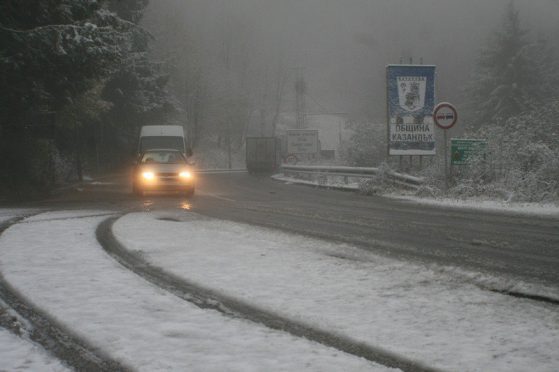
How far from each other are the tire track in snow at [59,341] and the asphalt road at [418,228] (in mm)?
4321

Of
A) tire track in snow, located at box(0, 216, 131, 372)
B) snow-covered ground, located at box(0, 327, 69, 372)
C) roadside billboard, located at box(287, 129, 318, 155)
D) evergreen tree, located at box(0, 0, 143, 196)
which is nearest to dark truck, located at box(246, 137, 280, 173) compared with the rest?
roadside billboard, located at box(287, 129, 318, 155)

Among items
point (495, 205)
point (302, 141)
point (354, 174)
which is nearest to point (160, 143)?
point (354, 174)

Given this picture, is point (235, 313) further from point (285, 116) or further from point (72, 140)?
point (285, 116)

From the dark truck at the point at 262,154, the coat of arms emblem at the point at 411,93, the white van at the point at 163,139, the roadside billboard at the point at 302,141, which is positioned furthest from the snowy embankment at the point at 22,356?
the roadside billboard at the point at 302,141

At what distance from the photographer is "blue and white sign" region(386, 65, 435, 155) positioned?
816 inches

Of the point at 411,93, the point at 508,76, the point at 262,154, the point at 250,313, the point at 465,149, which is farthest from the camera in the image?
the point at 508,76

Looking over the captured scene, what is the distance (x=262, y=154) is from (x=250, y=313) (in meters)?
37.4

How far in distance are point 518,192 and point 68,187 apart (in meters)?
18.2

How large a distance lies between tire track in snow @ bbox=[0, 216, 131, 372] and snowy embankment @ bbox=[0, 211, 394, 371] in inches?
2.5

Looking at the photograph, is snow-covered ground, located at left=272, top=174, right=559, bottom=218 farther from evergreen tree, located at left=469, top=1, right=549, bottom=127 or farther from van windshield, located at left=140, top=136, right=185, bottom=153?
evergreen tree, located at left=469, top=1, right=549, bottom=127

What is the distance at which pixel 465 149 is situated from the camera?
16.2 meters

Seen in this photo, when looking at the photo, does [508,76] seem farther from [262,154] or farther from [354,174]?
[354,174]

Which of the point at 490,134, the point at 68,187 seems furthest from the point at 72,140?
the point at 490,134

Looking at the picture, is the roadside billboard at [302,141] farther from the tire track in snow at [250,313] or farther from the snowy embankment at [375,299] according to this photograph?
the tire track in snow at [250,313]
